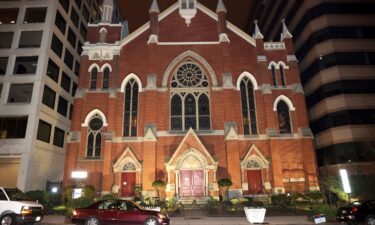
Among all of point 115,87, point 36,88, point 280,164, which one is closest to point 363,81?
point 280,164

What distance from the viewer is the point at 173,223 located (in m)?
15.9

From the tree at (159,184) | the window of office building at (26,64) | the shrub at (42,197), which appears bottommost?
the shrub at (42,197)

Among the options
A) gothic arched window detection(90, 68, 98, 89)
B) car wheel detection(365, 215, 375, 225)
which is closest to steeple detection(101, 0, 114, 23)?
gothic arched window detection(90, 68, 98, 89)

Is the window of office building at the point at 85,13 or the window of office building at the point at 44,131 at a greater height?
the window of office building at the point at 85,13

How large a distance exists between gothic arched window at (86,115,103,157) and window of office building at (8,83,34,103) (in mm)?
7378

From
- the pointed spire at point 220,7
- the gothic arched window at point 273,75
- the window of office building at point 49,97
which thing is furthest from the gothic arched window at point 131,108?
the gothic arched window at point 273,75

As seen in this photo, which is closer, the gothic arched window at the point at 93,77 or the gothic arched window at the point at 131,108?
the gothic arched window at the point at 131,108

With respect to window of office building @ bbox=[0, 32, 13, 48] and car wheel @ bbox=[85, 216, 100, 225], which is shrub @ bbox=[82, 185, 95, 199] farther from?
window of office building @ bbox=[0, 32, 13, 48]

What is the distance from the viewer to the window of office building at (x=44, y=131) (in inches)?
1129

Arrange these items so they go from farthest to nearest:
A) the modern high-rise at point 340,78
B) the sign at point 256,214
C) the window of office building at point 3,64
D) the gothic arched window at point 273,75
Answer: the modern high-rise at point 340,78 → the window of office building at point 3,64 → the gothic arched window at point 273,75 → the sign at point 256,214

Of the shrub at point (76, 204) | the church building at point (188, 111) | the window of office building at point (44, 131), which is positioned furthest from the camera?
the window of office building at point (44, 131)

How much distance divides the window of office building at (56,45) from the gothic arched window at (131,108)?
10951 millimetres

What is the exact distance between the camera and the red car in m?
12.7

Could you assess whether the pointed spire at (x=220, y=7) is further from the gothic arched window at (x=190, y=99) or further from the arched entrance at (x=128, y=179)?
the arched entrance at (x=128, y=179)
